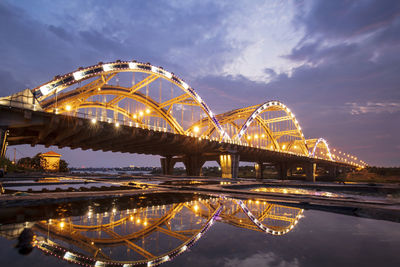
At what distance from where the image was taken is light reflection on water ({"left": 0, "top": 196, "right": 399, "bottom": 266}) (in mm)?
4878

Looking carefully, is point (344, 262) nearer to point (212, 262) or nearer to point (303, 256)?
point (303, 256)

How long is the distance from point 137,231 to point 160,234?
0.68 m

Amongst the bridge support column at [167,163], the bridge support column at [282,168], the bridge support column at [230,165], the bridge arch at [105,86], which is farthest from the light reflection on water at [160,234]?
the bridge support column at [282,168]

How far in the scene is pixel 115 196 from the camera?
46.4 feet

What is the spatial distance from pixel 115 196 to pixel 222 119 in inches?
2758

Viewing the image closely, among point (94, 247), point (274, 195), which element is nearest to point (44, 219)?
point (94, 247)

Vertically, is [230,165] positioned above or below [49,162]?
above

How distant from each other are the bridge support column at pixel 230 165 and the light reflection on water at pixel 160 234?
171ft

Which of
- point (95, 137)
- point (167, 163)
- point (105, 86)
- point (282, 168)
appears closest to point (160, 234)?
point (95, 137)

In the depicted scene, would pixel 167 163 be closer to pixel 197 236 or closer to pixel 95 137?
pixel 95 137

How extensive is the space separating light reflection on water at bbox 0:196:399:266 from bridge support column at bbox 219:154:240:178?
5209cm

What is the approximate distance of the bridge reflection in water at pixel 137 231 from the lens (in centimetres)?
494

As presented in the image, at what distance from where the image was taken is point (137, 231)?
6.69 meters

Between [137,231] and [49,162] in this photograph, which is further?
[49,162]
